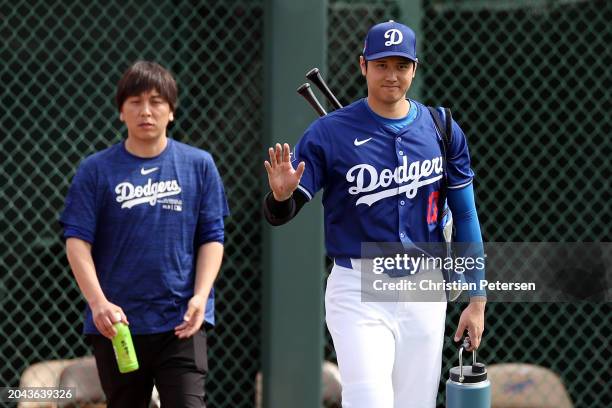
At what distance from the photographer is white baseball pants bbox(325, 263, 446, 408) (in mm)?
2957

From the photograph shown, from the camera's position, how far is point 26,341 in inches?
182

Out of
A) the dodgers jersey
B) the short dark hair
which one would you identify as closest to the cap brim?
the dodgers jersey

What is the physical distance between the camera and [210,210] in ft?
11.9

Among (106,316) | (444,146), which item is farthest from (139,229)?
(444,146)

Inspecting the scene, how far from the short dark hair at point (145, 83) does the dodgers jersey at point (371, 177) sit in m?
0.67

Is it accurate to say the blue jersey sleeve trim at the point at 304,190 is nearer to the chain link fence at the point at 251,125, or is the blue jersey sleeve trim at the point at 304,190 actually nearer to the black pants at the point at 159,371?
the black pants at the point at 159,371

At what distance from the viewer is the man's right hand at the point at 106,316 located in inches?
130

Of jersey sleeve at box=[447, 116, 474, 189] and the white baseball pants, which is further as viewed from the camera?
jersey sleeve at box=[447, 116, 474, 189]

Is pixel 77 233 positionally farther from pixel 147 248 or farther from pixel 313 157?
pixel 313 157

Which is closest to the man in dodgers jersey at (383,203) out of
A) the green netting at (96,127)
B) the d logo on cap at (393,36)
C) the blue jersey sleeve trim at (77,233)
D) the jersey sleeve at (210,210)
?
the d logo on cap at (393,36)

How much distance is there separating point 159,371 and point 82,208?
2.02ft

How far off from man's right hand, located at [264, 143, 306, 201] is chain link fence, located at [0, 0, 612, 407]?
1971 millimetres

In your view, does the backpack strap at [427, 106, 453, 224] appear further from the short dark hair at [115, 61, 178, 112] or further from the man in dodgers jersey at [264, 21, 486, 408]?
the short dark hair at [115, 61, 178, 112]

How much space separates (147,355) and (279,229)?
1.35 m
